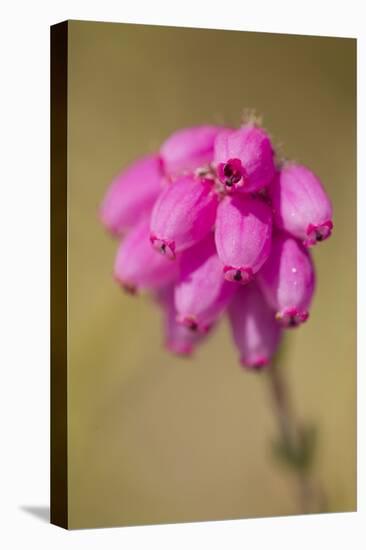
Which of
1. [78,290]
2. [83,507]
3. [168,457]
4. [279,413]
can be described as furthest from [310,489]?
[78,290]

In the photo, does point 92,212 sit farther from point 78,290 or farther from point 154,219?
point 154,219

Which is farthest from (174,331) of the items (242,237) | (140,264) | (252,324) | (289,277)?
(242,237)

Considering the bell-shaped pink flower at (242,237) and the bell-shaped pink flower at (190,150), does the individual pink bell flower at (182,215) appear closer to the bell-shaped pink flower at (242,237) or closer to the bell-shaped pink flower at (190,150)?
the bell-shaped pink flower at (242,237)

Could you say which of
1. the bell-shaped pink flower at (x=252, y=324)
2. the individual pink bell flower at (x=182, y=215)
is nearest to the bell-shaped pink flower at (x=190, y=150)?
the individual pink bell flower at (x=182, y=215)

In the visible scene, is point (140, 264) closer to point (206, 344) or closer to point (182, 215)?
point (182, 215)

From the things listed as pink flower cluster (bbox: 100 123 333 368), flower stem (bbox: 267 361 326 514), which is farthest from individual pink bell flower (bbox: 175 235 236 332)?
flower stem (bbox: 267 361 326 514)

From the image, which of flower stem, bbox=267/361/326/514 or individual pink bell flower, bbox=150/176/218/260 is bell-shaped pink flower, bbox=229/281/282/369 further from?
flower stem, bbox=267/361/326/514
